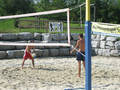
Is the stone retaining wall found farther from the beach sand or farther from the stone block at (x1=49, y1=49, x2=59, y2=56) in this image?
the beach sand

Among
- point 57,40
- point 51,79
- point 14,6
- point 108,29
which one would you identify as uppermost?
point 14,6

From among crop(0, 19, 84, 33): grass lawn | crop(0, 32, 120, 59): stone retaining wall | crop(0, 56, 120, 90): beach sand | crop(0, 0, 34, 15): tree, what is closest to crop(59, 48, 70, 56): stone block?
crop(0, 32, 120, 59): stone retaining wall

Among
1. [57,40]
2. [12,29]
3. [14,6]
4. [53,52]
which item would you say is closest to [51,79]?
[53,52]

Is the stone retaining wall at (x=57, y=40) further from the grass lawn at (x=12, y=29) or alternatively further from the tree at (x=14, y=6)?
the tree at (x=14, y=6)

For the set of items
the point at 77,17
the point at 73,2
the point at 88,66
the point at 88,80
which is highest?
the point at 73,2

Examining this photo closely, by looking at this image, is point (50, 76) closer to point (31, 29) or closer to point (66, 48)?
point (66, 48)

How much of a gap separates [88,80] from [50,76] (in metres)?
2.47

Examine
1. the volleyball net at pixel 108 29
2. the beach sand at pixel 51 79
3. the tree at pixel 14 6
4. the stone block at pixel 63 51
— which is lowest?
the beach sand at pixel 51 79

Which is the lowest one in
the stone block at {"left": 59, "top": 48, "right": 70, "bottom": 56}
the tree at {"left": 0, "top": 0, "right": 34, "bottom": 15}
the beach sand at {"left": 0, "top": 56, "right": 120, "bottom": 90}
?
the beach sand at {"left": 0, "top": 56, "right": 120, "bottom": 90}

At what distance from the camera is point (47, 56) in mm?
10641

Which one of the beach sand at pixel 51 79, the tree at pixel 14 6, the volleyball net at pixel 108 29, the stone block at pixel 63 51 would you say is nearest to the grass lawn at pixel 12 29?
the stone block at pixel 63 51

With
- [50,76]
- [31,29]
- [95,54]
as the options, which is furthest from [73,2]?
[50,76]

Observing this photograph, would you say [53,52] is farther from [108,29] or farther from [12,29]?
[12,29]

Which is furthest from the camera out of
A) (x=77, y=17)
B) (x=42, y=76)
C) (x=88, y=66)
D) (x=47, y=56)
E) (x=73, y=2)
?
(x=73, y=2)
